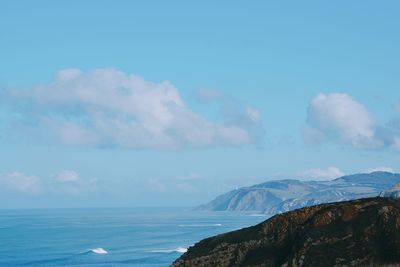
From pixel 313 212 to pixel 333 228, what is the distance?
2.28m

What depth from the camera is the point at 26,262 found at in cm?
18862

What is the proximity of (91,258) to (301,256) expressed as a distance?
164979mm

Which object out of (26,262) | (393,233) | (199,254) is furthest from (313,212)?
(26,262)

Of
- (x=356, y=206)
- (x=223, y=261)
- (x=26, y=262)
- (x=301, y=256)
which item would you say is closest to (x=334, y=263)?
(x=301, y=256)

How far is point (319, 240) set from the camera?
3853cm

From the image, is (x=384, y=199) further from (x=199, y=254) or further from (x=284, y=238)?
(x=199, y=254)

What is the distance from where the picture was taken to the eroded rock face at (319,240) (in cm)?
3769

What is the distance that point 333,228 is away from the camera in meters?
39.5

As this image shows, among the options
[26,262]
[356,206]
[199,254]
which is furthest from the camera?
[26,262]

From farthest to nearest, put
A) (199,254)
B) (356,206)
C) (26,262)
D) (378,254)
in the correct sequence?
1. (26,262)
2. (199,254)
3. (356,206)
4. (378,254)

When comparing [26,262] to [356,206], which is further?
[26,262]

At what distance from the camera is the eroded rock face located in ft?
124

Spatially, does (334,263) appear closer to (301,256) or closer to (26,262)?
(301,256)

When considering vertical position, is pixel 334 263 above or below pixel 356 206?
below
